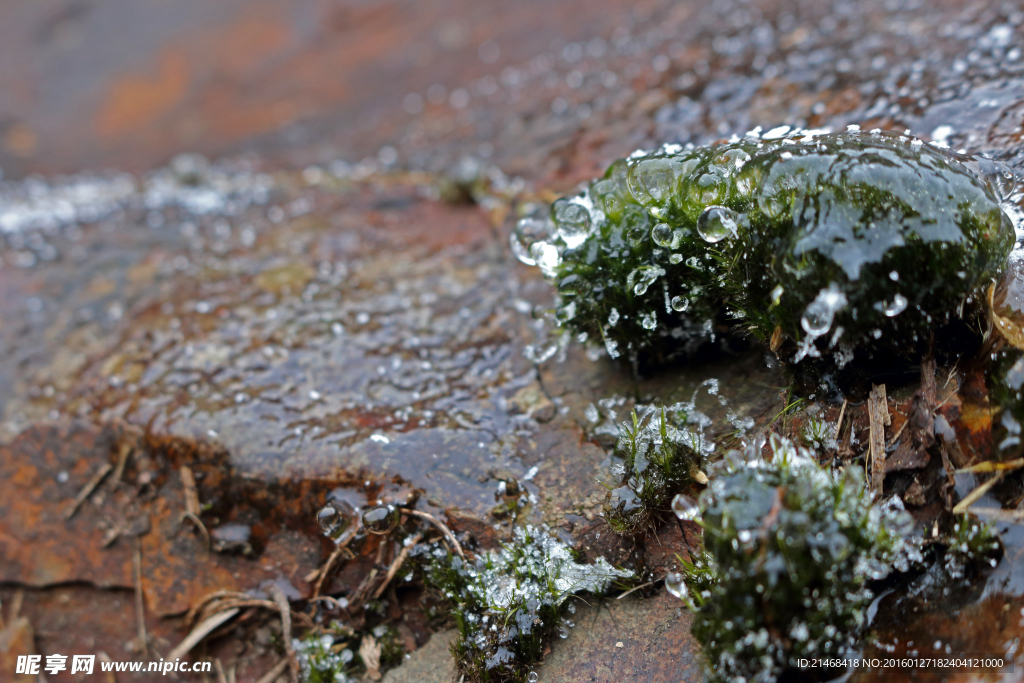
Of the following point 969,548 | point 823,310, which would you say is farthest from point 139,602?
point 969,548

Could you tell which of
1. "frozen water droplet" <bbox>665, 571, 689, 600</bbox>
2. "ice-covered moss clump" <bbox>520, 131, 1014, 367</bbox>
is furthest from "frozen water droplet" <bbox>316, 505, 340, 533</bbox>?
"frozen water droplet" <bbox>665, 571, 689, 600</bbox>

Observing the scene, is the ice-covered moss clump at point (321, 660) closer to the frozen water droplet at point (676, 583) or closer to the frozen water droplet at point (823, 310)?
the frozen water droplet at point (676, 583)

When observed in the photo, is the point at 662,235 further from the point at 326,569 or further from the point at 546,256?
the point at 326,569

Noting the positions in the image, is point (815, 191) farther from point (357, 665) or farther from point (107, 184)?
point (107, 184)

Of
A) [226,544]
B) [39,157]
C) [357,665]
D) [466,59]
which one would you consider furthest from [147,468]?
[39,157]

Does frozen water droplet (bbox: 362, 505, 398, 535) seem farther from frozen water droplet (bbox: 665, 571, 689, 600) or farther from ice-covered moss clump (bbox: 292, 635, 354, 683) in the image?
frozen water droplet (bbox: 665, 571, 689, 600)

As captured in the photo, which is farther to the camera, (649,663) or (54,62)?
(54,62)
